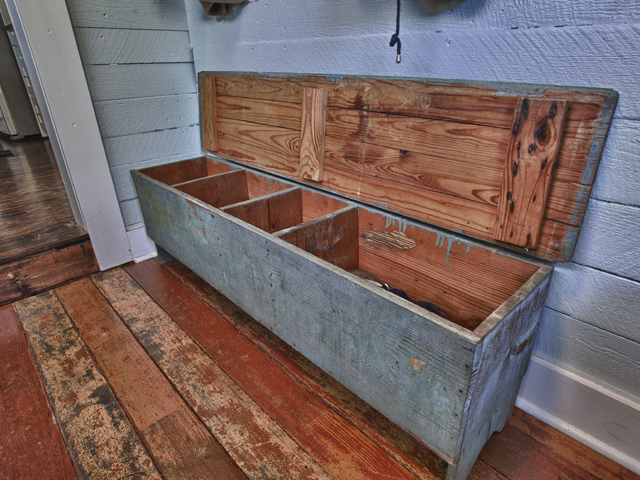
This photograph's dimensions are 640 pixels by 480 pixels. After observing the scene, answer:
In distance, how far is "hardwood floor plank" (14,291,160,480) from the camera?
113 centimetres

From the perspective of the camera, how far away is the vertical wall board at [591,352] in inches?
41.9

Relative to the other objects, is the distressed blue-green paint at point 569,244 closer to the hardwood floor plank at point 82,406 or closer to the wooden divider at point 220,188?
the hardwood floor plank at point 82,406

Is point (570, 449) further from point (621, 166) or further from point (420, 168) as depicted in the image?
point (420, 168)

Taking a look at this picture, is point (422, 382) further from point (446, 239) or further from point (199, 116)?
point (199, 116)

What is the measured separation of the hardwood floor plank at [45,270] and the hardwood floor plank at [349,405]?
849mm

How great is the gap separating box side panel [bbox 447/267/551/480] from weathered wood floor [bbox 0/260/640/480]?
14 cm

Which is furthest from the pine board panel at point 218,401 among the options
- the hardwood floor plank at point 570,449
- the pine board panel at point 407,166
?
the pine board panel at point 407,166

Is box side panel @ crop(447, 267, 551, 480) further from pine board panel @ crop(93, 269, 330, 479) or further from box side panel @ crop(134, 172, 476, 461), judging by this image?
pine board panel @ crop(93, 269, 330, 479)

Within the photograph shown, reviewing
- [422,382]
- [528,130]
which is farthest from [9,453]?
[528,130]

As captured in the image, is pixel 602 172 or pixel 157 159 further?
pixel 157 159

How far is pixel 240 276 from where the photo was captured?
1484mm

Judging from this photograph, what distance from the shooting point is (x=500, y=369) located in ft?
3.22

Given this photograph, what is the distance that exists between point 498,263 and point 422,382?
48 centimetres

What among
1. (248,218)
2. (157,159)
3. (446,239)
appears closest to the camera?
(446,239)
